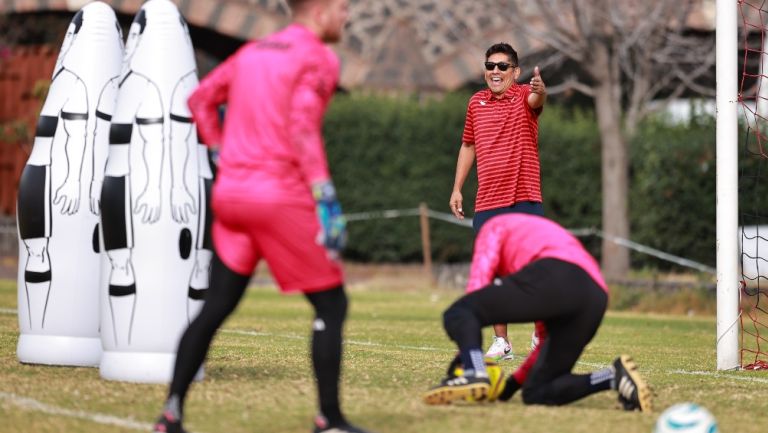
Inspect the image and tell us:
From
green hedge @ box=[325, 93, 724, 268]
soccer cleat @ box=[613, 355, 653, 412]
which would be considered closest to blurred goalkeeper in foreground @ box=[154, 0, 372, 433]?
soccer cleat @ box=[613, 355, 653, 412]

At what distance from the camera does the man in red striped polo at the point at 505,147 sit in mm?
9477

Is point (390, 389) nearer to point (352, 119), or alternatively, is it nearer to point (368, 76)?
point (352, 119)

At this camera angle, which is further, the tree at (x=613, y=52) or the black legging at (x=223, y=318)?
the tree at (x=613, y=52)

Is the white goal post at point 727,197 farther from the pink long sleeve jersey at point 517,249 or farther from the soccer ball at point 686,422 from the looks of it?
the soccer ball at point 686,422

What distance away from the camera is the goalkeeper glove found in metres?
5.70

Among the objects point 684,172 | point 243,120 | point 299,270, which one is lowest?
point 684,172

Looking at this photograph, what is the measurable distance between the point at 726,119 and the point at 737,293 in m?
1.20

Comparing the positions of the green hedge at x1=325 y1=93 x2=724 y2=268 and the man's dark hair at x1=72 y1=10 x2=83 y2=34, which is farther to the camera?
the green hedge at x1=325 y1=93 x2=724 y2=268

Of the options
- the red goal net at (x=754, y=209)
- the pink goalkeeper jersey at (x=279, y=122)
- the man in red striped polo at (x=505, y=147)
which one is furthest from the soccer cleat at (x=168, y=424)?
the red goal net at (x=754, y=209)

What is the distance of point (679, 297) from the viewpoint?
56.6 feet

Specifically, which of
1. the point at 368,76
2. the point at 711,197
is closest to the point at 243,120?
the point at 711,197

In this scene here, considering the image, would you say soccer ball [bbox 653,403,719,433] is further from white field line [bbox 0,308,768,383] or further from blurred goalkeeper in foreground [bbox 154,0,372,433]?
white field line [bbox 0,308,768,383]

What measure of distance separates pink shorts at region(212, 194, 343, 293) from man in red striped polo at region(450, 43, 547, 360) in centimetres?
369

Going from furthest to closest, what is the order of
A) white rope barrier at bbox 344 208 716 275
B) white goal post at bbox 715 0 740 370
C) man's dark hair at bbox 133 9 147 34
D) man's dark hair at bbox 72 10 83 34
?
1. white rope barrier at bbox 344 208 716 275
2. white goal post at bbox 715 0 740 370
3. man's dark hair at bbox 72 10 83 34
4. man's dark hair at bbox 133 9 147 34
